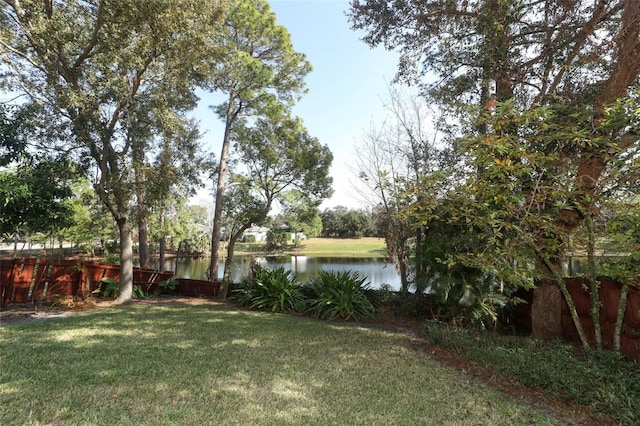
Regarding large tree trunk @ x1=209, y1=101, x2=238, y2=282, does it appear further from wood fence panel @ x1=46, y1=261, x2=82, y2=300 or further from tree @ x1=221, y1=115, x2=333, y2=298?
wood fence panel @ x1=46, y1=261, x2=82, y2=300

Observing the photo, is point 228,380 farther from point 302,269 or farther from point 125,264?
point 302,269

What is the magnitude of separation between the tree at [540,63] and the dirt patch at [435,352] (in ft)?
3.48

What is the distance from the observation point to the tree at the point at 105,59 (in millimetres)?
5293

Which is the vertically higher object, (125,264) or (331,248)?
(331,248)

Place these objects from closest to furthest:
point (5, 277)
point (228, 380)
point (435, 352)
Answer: point (228, 380) < point (435, 352) < point (5, 277)

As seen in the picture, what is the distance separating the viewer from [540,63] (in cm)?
479

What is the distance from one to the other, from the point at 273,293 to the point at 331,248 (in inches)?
1152

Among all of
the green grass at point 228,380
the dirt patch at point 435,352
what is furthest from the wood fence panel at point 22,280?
the green grass at point 228,380

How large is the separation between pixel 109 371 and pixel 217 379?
3.49ft

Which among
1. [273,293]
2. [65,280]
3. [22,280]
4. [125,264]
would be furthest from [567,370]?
[22,280]

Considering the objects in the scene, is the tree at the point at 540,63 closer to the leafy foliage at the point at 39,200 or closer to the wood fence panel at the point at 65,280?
the leafy foliage at the point at 39,200

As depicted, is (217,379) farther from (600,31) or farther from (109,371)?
(600,31)

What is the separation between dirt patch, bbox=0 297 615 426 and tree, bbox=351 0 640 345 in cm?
106

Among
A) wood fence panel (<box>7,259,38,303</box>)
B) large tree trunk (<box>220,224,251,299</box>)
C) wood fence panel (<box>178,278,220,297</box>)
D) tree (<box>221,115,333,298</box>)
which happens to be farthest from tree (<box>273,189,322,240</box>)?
wood fence panel (<box>7,259,38,303</box>)
